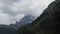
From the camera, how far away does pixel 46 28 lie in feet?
432

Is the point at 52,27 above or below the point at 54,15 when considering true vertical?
below

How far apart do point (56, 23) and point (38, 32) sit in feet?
80.7

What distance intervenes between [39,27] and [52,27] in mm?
19284

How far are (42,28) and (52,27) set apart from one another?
42.3 ft

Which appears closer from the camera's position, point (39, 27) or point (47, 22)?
point (47, 22)

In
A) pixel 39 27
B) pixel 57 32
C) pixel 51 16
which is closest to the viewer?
pixel 57 32

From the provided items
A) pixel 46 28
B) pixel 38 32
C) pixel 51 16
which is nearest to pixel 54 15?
pixel 51 16

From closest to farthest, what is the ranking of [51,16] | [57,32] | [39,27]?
[57,32]
[51,16]
[39,27]

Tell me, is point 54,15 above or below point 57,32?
above

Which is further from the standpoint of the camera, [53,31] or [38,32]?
[38,32]

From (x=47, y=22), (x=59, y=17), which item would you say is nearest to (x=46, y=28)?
(x=47, y=22)

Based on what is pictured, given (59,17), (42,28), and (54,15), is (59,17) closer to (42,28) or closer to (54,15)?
(54,15)

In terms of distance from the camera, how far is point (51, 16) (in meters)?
132

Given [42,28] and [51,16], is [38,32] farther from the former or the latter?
[51,16]
